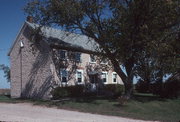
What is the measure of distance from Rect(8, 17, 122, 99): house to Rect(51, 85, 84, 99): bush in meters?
0.82

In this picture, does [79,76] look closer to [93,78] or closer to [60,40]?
[93,78]

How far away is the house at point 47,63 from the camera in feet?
78.7

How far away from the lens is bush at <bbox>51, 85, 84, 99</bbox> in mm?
23031

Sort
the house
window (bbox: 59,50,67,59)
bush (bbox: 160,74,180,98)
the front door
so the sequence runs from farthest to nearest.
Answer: the front door < bush (bbox: 160,74,180,98) < window (bbox: 59,50,67,59) < the house

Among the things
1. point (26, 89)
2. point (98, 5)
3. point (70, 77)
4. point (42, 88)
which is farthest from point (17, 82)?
point (98, 5)

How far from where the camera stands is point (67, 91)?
24.0 metres

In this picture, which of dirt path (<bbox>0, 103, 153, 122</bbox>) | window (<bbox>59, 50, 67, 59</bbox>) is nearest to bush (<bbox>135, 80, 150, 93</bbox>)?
window (<bbox>59, 50, 67, 59</bbox>)

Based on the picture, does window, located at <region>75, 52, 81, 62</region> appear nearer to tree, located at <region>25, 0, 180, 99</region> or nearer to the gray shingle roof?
the gray shingle roof

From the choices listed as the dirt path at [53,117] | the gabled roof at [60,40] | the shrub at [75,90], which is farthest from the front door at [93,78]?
the dirt path at [53,117]

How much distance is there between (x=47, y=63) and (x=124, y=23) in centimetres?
968

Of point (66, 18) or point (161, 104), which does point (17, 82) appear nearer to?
point (66, 18)

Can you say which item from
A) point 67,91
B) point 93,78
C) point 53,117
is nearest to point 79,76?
point 93,78

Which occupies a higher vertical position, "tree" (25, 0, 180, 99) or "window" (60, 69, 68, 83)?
"tree" (25, 0, 180, 99)

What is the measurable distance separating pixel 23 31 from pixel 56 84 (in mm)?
8147
